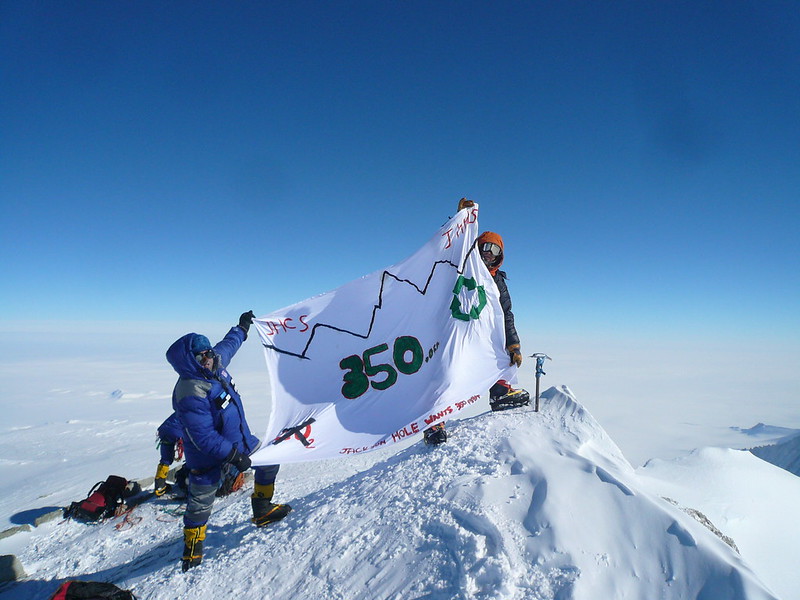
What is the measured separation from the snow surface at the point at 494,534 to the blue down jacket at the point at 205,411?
1.18 meters

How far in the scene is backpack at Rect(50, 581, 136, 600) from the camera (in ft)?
10.9

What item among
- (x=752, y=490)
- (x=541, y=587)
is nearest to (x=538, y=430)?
(x=541, y=587)

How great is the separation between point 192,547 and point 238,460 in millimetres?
1088

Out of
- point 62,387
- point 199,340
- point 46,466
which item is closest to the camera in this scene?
point 199,340

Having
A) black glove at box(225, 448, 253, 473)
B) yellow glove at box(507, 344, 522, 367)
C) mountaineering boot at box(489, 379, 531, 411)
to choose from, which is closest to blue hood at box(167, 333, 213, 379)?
black glove at box(225, 448, 253, 473)

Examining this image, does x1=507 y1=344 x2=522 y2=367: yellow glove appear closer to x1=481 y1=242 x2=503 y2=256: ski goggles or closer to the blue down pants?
x1=481 y1=242 x2=503 y2=256: ski goggles

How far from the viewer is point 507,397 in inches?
213

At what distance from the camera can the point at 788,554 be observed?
3965mm

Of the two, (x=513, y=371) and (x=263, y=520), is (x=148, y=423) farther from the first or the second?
(x=513, y=371)

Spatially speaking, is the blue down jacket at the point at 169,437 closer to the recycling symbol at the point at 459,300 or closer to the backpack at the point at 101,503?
the backpack at the point at 101,503

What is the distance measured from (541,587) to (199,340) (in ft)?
14.0

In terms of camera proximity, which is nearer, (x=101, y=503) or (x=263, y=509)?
(x=263, y=509)

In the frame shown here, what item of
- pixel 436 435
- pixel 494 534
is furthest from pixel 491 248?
Answer: pixel 494 534

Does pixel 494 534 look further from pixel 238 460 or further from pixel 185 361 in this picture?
pixel 185 361
